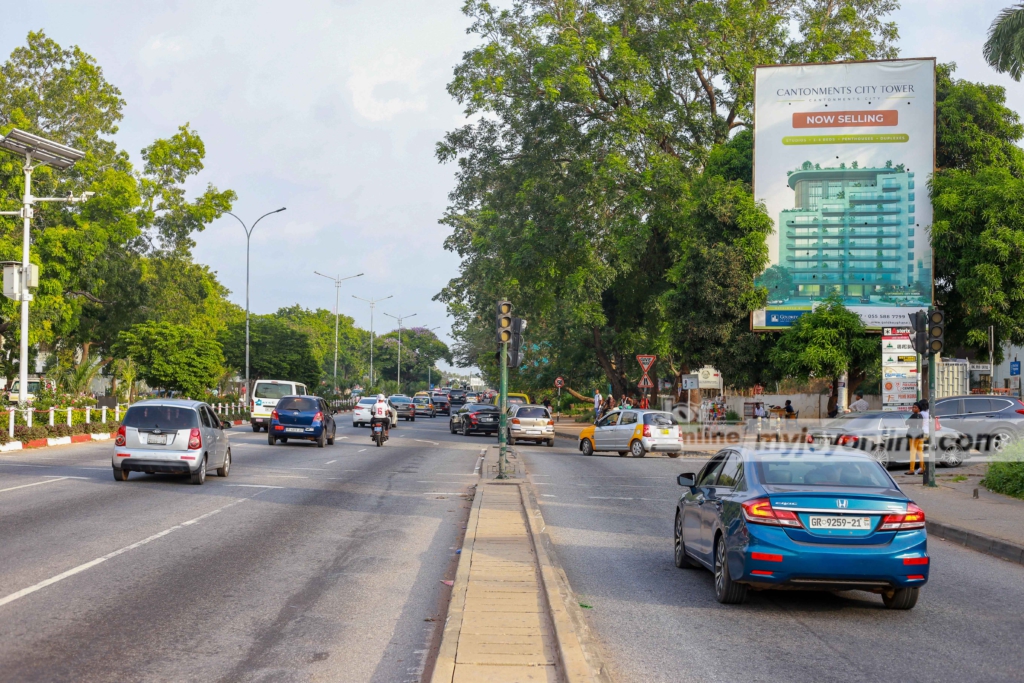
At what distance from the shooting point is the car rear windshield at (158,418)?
61.8 ft

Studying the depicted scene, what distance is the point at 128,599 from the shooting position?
28.9 feet

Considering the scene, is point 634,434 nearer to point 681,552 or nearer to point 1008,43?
point 1008,43

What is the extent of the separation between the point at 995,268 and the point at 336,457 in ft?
72.8

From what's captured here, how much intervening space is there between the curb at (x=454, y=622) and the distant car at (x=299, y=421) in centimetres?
2076

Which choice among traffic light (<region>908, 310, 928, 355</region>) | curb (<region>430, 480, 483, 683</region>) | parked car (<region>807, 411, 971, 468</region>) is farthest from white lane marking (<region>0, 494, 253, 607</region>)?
parked car (<region>807, 411, 971, 468</region>)

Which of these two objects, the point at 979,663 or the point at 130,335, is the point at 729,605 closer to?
the point at 979,663

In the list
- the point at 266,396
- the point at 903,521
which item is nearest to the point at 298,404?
the point at 266,396

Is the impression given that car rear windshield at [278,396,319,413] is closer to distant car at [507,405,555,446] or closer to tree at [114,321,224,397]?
distant car at [507,405,555,446]

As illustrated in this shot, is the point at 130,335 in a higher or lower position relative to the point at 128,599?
higher

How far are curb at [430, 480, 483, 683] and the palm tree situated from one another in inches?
1035

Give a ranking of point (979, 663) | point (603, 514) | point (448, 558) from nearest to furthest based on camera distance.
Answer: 1. point (979, 663)
2. point (448, 558)
3. point (603, 514)

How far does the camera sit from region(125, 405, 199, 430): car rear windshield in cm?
1883

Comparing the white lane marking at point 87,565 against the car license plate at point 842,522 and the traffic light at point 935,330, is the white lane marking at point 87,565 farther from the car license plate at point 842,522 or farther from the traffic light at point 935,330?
the traffic light at point 935,330

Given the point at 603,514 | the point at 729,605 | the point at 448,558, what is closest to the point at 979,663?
the point at 729,605
